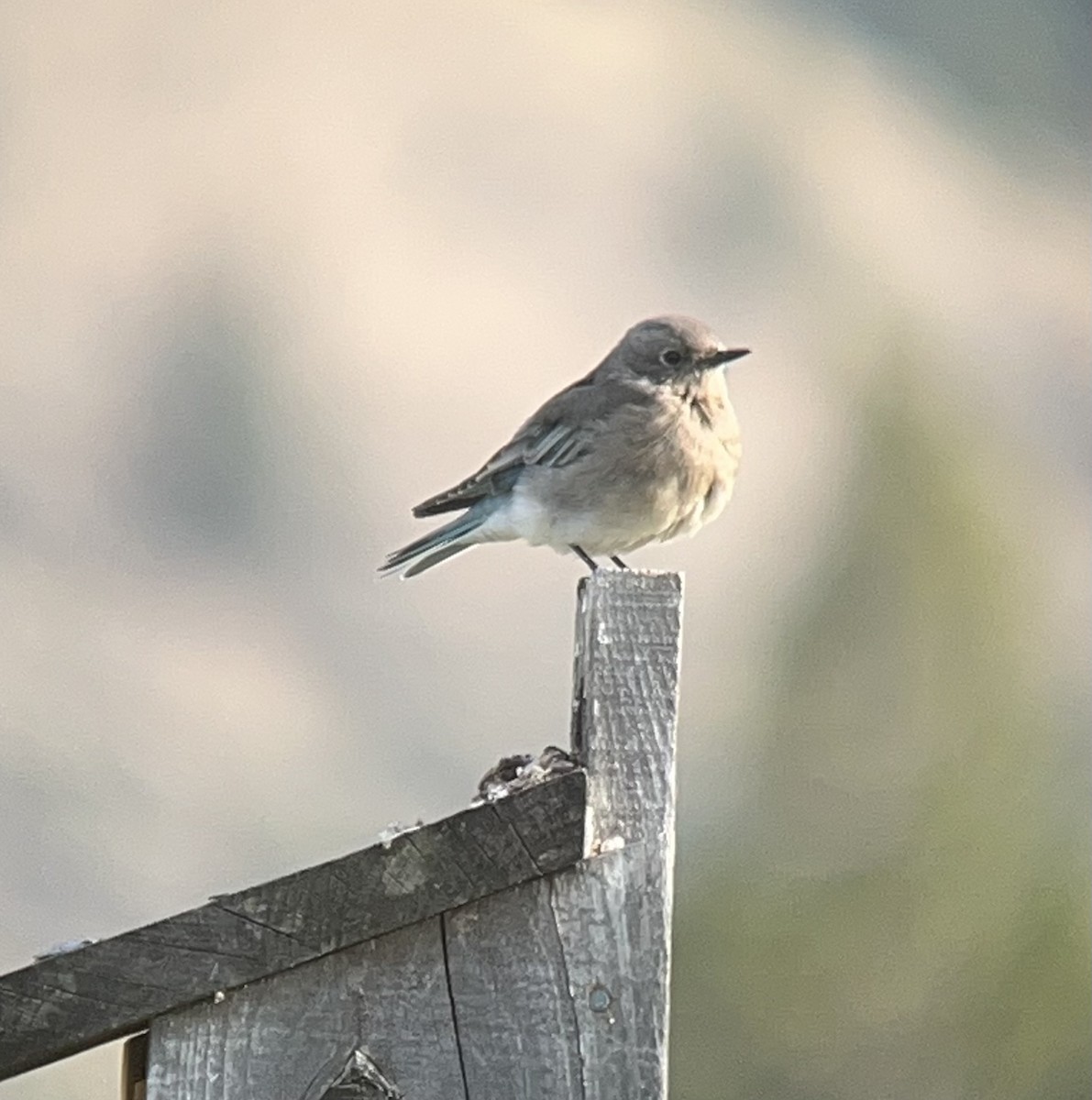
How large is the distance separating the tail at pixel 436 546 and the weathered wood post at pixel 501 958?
3012mm

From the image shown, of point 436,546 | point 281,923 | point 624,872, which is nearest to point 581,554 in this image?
point 436,546

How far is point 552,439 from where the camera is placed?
598cm

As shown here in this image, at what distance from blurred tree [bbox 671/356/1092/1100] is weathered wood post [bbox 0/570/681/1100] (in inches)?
270

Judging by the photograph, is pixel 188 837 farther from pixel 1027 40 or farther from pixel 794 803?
pixel 1027 40

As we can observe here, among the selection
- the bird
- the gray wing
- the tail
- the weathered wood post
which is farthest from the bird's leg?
the weathered wood post

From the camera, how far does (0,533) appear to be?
1856 cm

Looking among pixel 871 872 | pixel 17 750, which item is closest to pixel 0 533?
pixel 17 750

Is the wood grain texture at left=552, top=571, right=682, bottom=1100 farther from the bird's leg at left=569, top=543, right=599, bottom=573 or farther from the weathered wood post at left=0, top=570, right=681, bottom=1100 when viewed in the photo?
the bird's leg at left=569, top=543, right=599, bottom=573

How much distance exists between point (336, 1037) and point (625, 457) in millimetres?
2680

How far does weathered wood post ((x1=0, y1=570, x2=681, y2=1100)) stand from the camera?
3104mm

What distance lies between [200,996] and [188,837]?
14.1m

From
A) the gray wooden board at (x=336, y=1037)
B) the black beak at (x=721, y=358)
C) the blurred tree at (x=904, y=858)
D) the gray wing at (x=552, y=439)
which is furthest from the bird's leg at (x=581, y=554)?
the blurred tree at (x=904, y=858)

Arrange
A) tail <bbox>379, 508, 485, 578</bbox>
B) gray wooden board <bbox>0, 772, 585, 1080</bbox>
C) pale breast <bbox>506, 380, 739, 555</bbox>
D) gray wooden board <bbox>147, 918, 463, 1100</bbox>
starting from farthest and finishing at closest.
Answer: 1. tail <bbox>379, 508, 485, 578</bbox>
2. pale breast <bbox>506, 380, 739, 555</bbox>
3. gray wooden board <bbox>147, 918, 463, 1100</bbox>
4. gray wooden board <bbox>0, 772, 585, 1080</bbox>

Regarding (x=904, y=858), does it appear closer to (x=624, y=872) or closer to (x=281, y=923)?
(x=624, y=872)
